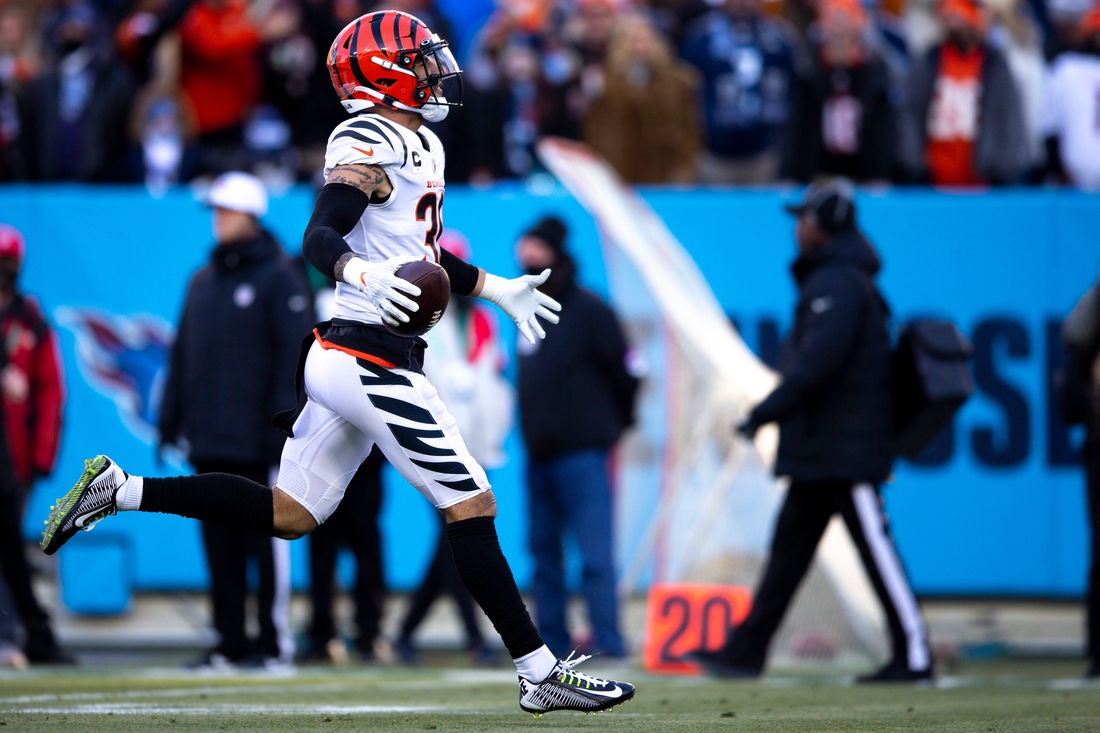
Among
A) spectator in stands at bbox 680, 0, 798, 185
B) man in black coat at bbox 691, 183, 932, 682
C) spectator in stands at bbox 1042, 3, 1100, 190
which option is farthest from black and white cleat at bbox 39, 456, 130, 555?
spectator in stands at bbox 1042, 3, 1100, 190

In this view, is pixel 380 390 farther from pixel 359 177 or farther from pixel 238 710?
pixel 238 710

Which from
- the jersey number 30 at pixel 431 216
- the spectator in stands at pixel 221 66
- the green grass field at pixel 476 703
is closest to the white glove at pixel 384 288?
the jersey number 30 at pixel 431 216

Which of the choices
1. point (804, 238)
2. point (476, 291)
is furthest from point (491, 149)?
point (476, 291)

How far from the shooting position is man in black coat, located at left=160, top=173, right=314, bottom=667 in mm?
7516

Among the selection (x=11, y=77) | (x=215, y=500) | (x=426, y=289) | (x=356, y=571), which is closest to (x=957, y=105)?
(x=356, y=571)

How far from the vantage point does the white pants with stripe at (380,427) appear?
14.7 feet

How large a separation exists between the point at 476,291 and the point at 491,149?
5.66m

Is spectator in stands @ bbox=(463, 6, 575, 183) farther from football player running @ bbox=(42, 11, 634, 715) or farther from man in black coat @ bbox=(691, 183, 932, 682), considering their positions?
football player running @ bbox=(42, 11, 634, 715)

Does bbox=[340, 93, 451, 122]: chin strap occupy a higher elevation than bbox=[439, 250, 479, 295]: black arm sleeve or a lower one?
higher

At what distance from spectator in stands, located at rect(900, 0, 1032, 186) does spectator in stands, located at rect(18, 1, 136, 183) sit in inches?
195

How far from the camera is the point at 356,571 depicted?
8164 millimetres

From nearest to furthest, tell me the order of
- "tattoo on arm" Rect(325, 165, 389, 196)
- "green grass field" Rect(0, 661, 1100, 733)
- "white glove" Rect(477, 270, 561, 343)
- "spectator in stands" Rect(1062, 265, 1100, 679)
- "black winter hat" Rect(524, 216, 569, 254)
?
"tattoo on arm" Rect(325, 165, 389, 196) < "green grass field" Rect(0, 661, 1100, 733) < "white glove" Rect(477, 270, 561, 343) < "spectator in stands" Rect(1062, 265, 1100, 679) < "black winter hat" Rect(524, 216, 569, 254)

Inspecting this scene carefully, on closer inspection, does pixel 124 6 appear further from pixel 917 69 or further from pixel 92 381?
pixel 917 69

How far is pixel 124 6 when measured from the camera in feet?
37.6
